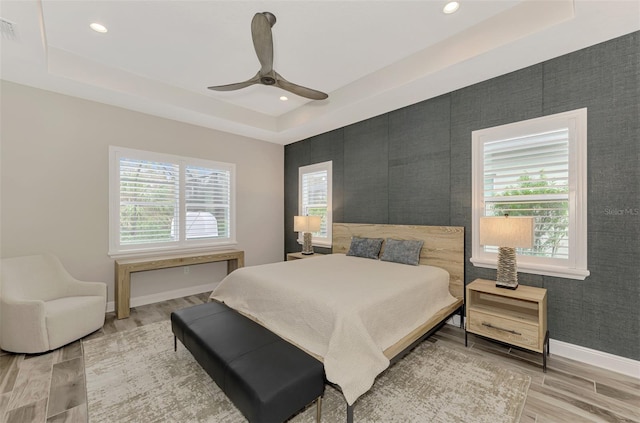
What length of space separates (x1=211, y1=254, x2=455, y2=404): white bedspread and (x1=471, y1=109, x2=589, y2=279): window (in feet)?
3.04

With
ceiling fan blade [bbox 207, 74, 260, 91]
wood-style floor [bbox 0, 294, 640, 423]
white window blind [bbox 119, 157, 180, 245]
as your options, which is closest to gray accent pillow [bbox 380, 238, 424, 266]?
wood-style floor [bbox 0, 294, 640, 423]

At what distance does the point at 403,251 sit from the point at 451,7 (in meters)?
2.62

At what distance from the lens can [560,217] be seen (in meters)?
2.68

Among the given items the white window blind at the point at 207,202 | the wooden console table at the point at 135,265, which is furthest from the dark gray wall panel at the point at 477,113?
the white window blind at the point at 207,202

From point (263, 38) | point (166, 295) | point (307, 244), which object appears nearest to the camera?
point (263, 38)

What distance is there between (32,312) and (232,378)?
8.06ft

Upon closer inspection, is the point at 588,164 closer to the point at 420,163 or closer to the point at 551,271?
the point at 551,271

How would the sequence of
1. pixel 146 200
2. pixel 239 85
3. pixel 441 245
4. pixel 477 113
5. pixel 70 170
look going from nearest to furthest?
pixel 239 85
pixel 477 113
pixel 441 245
pixel 70 170
pixel 146 200

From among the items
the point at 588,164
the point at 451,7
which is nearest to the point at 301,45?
the point at 451,7

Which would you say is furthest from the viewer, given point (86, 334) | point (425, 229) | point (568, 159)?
point (425, 229)

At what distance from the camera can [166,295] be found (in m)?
4.39

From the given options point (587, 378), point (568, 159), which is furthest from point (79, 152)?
point (587, 378)

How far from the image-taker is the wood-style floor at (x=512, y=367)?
6.16 feet

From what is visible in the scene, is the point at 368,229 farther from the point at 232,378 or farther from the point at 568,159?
the point at 232,378
